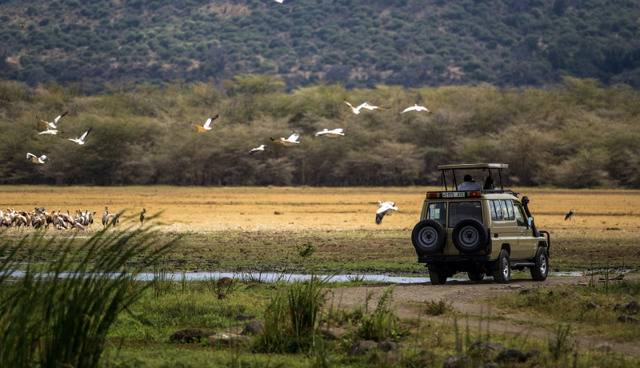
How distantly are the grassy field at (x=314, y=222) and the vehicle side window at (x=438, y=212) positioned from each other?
4.80m

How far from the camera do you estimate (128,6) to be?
6624 inches

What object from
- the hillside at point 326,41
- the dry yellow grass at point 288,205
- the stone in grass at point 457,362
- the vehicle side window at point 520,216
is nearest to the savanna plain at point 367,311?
the stone in grass at point 457,362

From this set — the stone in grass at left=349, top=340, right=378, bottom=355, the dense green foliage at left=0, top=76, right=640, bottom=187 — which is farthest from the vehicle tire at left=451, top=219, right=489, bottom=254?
the dense green foliage at left=0, top=76, right=640, bottom=187

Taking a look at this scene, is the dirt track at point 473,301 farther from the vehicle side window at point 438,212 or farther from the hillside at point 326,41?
the hillside at point 326,41

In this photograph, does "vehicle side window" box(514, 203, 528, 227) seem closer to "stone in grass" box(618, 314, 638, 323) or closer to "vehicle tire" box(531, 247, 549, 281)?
"vehicle tire" box(531, 247, 549, 281)

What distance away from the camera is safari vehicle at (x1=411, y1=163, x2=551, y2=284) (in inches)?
784

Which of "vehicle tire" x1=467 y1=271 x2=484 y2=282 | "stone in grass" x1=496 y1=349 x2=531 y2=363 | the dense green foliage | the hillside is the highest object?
the hillside

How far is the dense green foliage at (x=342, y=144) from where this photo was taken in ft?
263

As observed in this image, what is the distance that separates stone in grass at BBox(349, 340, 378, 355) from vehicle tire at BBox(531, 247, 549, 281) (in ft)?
29.0

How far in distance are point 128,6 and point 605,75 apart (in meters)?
62.2

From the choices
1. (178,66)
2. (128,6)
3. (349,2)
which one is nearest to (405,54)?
(349,2)

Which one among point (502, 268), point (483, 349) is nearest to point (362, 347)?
point (483, 349)

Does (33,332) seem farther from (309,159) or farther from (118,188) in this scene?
(309,159)

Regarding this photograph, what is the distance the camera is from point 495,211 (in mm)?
20453
